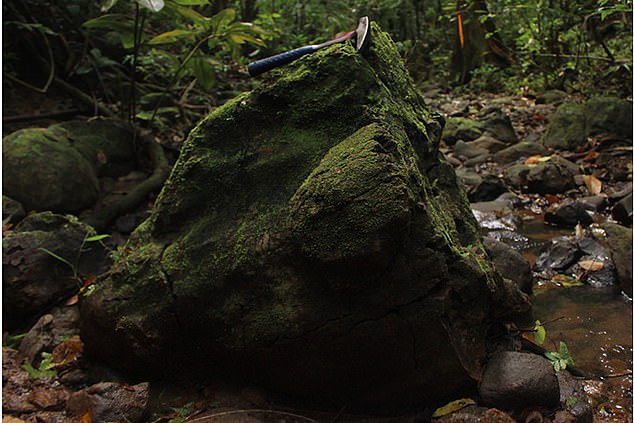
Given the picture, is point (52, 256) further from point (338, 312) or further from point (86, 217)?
point (338, 312)

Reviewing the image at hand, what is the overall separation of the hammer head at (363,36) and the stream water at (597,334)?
1910mm

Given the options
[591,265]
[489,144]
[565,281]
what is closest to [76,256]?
[565,281]

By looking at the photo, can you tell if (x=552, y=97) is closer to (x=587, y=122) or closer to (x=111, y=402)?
(x=587, y=122)

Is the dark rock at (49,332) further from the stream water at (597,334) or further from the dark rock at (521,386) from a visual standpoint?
the stream water at (597,334)

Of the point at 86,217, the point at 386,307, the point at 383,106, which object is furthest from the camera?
the point at 86,217

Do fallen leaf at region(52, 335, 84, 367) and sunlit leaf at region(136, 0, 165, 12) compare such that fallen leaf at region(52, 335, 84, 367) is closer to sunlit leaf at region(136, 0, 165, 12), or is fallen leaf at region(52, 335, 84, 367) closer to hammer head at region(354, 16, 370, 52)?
hammer head at region(354, 16, 370, 52)

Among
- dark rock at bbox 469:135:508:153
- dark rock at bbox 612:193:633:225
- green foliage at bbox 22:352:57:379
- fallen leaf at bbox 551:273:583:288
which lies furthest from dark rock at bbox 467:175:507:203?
green foliage at bbox 22:352:57:379

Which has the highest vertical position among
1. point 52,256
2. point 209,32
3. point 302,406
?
point 209,32

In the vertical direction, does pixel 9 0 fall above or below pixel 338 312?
above

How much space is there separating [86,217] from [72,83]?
9.55 ft

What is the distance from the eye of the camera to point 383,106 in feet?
7.93

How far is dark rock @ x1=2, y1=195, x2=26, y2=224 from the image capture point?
13.0 ft

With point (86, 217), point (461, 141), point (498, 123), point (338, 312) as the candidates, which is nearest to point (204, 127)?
point (338, 312)

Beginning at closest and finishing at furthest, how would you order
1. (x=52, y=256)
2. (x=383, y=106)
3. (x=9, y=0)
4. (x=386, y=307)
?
1. (x=386, y=307)
2. (x=383, y=106)
3. (x=52, y=256)
4. (x=9, y=0)
